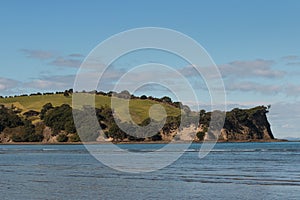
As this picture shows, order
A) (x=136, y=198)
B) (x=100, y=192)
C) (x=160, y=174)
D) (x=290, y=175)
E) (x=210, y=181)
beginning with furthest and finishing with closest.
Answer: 1. (x=160, y=174)
2. (x=290, y=175)
3. (x=210, y=181)
4. (x=100, y=192)
5. (x=136, y=198)

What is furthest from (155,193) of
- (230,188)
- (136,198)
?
(230,188)

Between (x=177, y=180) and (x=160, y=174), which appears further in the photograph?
(x=160, y=174)

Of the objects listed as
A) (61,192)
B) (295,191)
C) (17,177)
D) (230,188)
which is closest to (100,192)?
(61,192)

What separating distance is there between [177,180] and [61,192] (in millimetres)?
13429

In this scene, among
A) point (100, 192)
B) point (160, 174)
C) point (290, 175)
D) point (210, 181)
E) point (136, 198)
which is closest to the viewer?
point (136, 198)

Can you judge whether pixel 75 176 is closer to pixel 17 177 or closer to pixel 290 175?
pixel 17 177

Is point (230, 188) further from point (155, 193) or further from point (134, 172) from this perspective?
point (134, 172)

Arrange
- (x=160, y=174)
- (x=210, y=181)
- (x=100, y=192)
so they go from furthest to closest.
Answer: (x=160, y=174) → (x=210, y=181) → (x=100, y=192)

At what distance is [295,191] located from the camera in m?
46.9

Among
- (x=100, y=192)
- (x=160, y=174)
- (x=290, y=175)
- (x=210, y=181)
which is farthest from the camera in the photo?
(x=160, y=174)

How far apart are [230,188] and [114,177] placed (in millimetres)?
17094

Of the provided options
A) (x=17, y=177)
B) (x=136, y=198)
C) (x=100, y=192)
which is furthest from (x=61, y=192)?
(x=17, y=177)

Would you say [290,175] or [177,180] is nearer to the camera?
[177,180]

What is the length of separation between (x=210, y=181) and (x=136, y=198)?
537 inches
